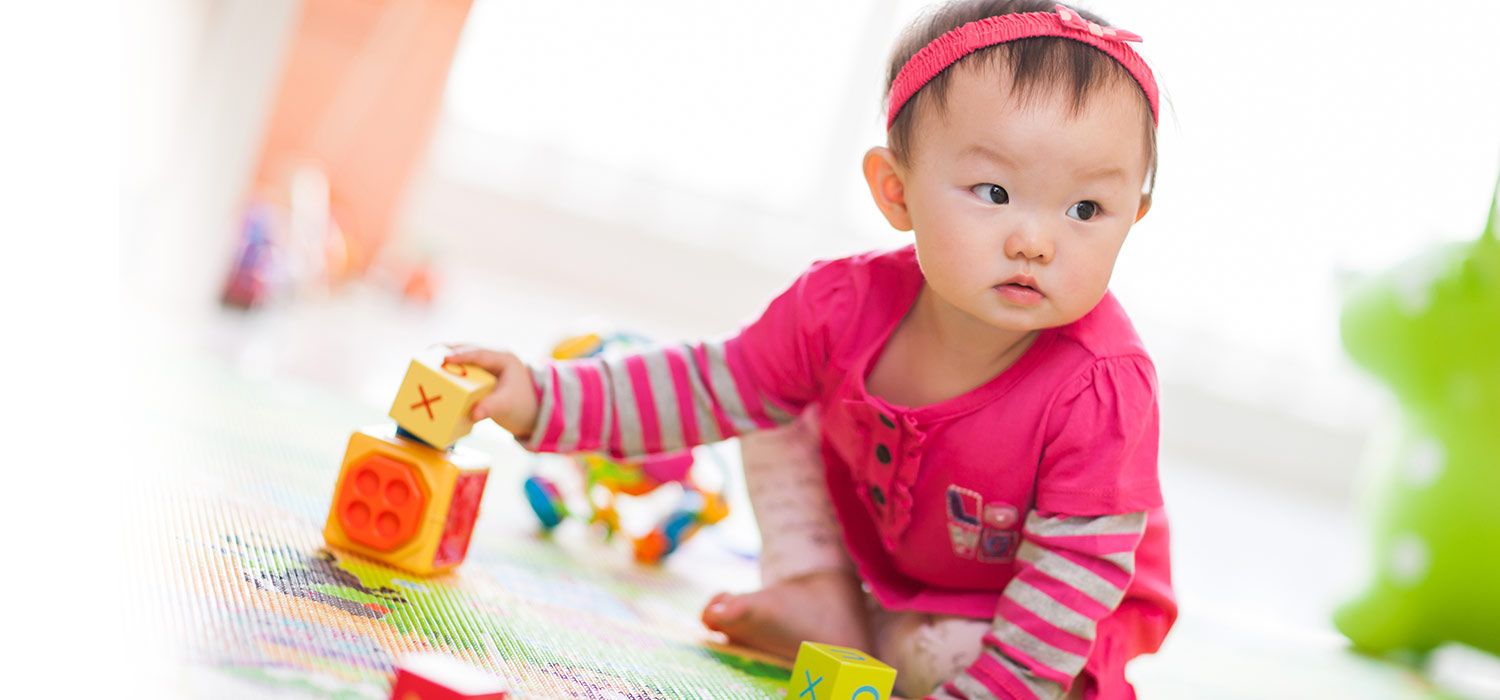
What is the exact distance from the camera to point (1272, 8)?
3027mm

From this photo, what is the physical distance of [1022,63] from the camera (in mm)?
726

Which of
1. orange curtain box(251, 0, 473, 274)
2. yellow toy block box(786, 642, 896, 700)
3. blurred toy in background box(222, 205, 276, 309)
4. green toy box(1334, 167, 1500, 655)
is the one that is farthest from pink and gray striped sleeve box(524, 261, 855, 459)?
orange curtain box(251, 0, 473, 274)

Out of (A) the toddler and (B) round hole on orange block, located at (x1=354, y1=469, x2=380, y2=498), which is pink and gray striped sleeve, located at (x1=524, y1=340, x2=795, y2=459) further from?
(B) round hole on orange block, located at (x1=354, y1=469, x2=380, y2=498)

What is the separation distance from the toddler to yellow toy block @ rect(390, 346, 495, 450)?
3 centimetres

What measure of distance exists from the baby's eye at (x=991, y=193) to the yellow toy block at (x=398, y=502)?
0.32m

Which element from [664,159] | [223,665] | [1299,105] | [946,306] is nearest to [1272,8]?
[1299,105]

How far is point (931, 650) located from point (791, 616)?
89mm

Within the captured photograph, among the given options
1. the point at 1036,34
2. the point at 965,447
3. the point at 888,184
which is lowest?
the point at 965,447

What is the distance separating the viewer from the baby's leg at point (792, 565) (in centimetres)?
85

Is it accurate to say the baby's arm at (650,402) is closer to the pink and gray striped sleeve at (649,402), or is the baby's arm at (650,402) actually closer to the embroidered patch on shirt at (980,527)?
the pink and gray striped sleeve at (649,402)

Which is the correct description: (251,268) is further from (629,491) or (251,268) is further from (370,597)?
(370,597)

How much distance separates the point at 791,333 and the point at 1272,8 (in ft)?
8.30

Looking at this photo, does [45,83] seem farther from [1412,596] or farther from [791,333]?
[1412,596]

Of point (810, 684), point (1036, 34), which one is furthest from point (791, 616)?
point (1036, 34)
